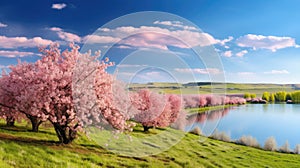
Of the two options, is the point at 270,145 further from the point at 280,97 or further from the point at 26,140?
the point at 280,97

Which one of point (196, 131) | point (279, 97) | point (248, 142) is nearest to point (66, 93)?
point (196, 131)

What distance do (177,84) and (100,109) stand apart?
6626 millimetres

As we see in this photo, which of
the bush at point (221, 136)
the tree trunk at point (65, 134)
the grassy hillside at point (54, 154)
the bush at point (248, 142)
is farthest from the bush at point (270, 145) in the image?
the tree trunk at point (65, 134)

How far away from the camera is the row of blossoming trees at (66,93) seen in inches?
474

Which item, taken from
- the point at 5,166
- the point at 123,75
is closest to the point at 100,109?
the point at 123,75

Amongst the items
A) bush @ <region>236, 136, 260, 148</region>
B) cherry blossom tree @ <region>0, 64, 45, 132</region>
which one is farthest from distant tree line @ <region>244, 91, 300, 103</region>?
cherry blossom tree @ <region>0, 64, 45, 132</region>

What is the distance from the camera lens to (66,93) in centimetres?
1246

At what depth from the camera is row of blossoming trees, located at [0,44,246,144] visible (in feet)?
39.5

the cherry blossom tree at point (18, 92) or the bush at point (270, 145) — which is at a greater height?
the cherry blossom tree at point (18, 92)

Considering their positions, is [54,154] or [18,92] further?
[18,92]

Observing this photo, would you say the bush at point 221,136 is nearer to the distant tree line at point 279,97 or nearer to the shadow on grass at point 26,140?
the shadow on grass at point 26,140

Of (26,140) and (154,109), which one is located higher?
(154,109)

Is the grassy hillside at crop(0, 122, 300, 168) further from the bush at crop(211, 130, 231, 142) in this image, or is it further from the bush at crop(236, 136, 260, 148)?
the bush at crop(211, 130, 231, 142)

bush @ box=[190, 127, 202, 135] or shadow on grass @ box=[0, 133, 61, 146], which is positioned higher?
shadow on grass @ box=[0, 133, 61, 146]
